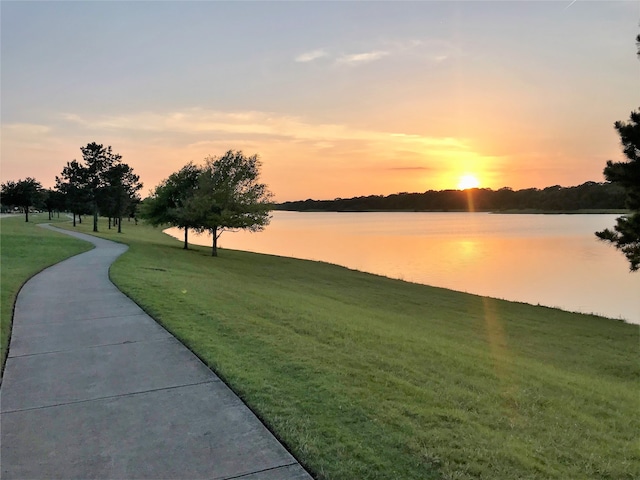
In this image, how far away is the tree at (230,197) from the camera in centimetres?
3538

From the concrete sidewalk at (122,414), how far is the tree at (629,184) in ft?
47.2

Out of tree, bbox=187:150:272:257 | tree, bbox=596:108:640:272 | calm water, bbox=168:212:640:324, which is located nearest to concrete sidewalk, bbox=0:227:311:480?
tree, bbox=596:108:640:272

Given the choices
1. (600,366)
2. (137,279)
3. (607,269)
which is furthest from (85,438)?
(607,269)

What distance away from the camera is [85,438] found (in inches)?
157

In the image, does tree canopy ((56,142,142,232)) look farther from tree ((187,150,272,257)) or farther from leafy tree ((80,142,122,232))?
tree ((187,150,272,257))

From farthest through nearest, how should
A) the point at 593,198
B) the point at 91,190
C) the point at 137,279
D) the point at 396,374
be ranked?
the point at 593,198, the point at 91,190, the point at 137,279, the point at 396,374

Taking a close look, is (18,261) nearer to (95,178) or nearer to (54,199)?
(95,178)

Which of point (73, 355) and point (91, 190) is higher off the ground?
point (91, 190)

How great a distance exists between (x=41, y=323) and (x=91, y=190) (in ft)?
155

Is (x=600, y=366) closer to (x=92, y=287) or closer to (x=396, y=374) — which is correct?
(x=396, y=374)

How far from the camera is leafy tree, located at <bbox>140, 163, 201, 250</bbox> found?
38656mm

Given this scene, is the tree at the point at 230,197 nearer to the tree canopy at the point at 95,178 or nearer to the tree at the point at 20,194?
the tree canopy at the point at 95,178

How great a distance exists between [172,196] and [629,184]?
1302 inches

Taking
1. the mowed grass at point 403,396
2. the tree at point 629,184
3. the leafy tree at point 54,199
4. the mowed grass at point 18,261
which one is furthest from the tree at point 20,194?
the tree at point 629,184
